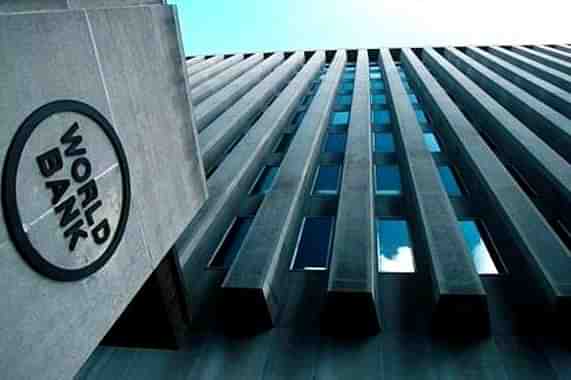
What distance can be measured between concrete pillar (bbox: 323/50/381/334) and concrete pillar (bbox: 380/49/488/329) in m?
1.40

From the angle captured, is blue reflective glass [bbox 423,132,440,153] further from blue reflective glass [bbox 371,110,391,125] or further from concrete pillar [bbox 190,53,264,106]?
concrete pillar [bbox 190,53,264,106]

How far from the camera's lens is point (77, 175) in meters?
5.10

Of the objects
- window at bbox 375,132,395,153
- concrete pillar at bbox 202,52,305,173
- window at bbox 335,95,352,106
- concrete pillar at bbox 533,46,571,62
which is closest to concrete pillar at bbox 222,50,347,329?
concrete pillar at bbox 202,52,305,173

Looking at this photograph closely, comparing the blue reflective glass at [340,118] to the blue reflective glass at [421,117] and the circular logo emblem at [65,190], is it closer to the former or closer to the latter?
the blue reflective glass at [421,117]

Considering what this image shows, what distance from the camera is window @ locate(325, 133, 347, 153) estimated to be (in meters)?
18.2

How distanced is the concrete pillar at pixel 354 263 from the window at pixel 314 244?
1242mm

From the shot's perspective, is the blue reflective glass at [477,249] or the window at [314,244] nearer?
the blue reflective glass at [477,249]

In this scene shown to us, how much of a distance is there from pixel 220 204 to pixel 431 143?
36.3 feet

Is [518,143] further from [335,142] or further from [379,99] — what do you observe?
[379,99]

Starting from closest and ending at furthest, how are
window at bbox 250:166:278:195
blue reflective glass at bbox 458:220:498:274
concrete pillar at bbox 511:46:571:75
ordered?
1. blue reflective glass at bbox 458:220:498:274
2. window at bbox 250:166:278:195
3. concrete pillar at bbox 511:46:571:75

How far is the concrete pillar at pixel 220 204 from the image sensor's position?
34.7 ft

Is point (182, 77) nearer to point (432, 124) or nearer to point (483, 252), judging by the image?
point (483, 252)

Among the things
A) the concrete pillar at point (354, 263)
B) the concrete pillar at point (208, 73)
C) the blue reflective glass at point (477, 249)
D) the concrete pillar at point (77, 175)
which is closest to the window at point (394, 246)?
the concrete pillar at point (354, 263)

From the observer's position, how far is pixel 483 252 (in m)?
10.9
